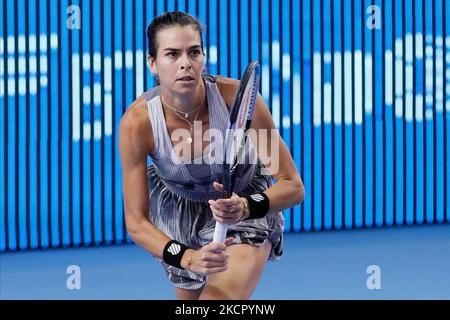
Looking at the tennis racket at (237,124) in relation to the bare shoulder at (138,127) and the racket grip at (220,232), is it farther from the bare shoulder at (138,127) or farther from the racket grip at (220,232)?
the bare shoulder at (138,127)

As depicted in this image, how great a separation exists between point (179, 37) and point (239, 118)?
321mm

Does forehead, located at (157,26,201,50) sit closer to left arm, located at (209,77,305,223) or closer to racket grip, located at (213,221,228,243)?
left arm, located at (209,77,305,223)

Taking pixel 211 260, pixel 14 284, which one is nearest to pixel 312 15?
pixel 14 284

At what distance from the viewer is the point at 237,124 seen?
8.63ft

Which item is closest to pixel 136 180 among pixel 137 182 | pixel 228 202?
pixel 137 182

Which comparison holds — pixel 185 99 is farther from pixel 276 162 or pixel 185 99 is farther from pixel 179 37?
pixel 276 162

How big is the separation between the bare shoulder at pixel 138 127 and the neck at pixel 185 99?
0.24 feet

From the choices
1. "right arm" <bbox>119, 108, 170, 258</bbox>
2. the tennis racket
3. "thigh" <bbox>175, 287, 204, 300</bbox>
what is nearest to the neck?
"right arm" <bbox>119, 108, 170, 258</bbox>

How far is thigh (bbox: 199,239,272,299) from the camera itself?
2752 mm

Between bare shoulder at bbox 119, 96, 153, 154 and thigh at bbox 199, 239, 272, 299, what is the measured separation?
0.41 m

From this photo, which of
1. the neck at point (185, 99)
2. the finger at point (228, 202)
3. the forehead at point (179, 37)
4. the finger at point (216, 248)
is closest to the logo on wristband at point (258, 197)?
the finger at point (228, 202)

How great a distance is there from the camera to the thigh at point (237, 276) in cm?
275

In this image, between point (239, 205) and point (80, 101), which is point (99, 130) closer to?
point (80, 101)

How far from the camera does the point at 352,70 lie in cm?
623
